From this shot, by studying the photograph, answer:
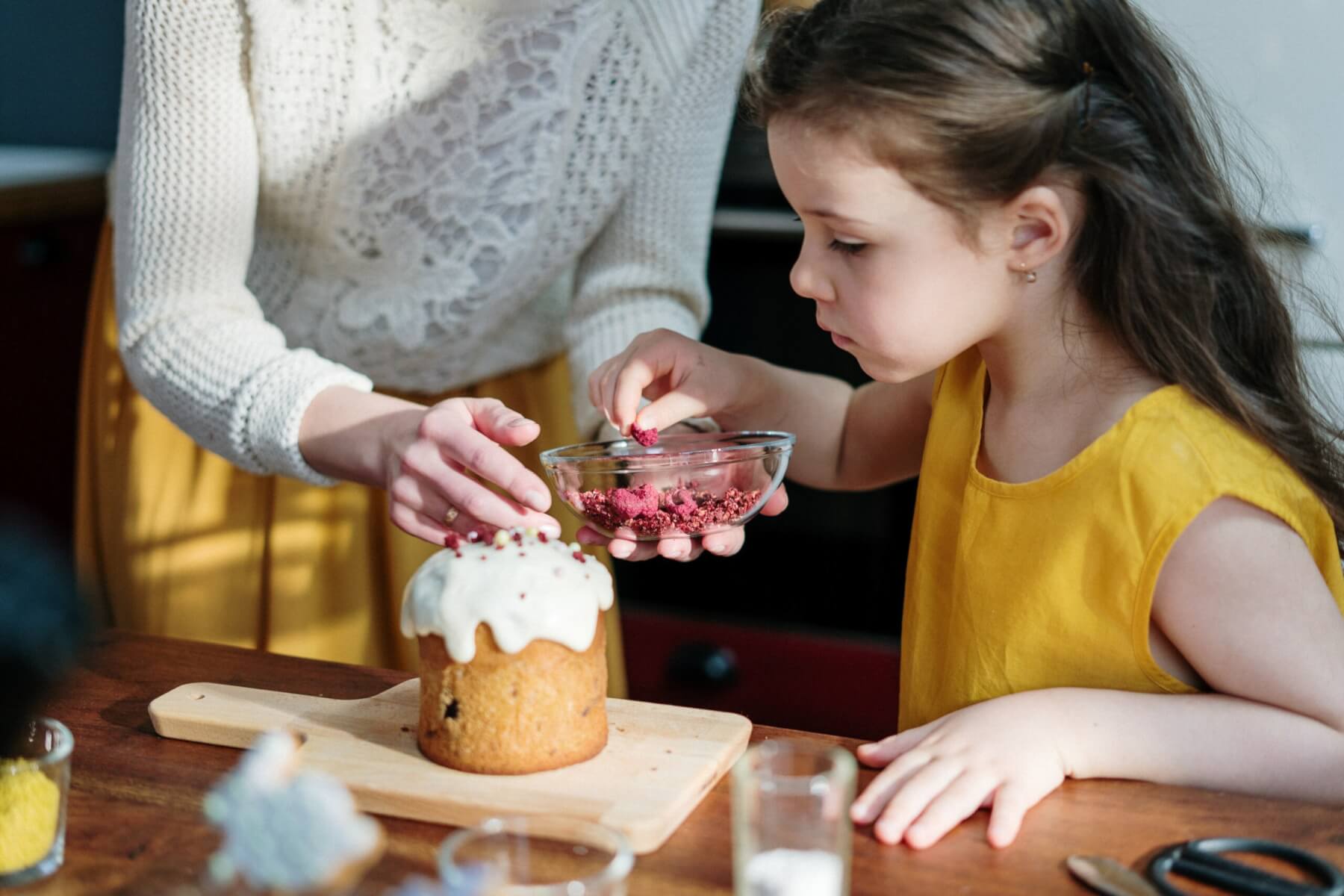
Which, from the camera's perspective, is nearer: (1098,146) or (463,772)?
(463,772)

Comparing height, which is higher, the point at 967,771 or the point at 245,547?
the point at 967,771

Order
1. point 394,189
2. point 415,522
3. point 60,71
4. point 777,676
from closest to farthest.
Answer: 1. point 415,522
2. point 394,189
3. point 777,676
4. point 60,71

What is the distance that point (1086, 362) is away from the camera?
3.80 feet

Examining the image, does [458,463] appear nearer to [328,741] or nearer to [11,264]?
[328,741]

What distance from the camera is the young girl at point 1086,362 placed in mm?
978

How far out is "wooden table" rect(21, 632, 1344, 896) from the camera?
2.63 feet

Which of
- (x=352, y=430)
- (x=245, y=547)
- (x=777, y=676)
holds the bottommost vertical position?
(x=777, y=676)

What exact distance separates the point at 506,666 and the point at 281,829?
0.35 m

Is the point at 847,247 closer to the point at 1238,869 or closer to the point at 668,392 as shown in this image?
the point at 668,392

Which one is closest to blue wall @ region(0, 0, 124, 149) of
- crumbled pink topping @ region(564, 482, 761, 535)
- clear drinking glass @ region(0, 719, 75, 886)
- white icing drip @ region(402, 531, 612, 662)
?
crumbled pink topping @ region(564, 482, 761, 535)

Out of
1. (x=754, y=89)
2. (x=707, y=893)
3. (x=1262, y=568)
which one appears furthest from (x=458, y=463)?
(x=1262, y=568)

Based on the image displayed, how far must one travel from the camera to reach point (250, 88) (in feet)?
4.62

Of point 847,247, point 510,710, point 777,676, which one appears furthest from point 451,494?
point 777,676

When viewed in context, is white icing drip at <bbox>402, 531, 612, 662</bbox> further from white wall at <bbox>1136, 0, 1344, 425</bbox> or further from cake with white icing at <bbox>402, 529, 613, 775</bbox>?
white wall at <bbox>1136, 0, 1344, 425</bbox>
